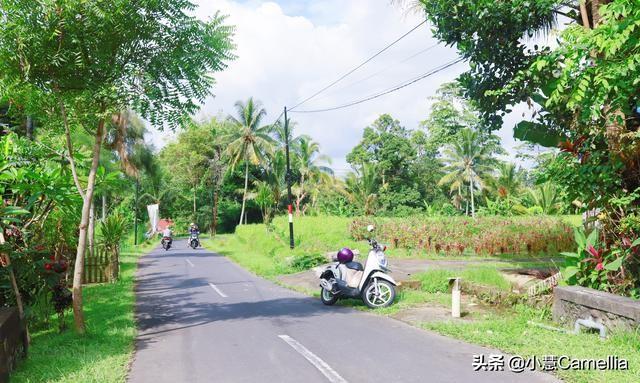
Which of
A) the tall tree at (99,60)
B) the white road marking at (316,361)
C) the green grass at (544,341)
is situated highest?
the tall tree at (99,60)

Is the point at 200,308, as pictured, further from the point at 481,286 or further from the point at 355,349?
the point at 481,286

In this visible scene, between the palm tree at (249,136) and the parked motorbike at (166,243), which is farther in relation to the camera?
the palm tree at (249,136)

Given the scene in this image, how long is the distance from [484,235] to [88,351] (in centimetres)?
Result: 1916

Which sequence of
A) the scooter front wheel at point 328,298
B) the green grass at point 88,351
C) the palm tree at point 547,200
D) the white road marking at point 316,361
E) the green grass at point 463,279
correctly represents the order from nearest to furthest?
the white road marking at point 316,361 < the green grass at point 88,351 < the scooter front wheel at point 328,298 < the green grass at point 463,279 < the palm tree at point 547,200

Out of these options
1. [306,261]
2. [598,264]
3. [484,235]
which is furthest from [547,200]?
[598,264]

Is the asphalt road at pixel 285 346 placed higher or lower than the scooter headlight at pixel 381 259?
lower

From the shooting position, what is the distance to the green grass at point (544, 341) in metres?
5.37

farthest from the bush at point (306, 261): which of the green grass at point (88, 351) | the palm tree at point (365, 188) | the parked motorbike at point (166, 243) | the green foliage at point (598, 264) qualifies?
the palm tree at point (365, 188)

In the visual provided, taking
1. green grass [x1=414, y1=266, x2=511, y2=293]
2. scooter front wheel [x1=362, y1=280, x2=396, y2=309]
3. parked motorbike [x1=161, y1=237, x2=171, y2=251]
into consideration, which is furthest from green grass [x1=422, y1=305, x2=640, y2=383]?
parked motorbike [x1=161, y1=237, x2=171, y2=251]

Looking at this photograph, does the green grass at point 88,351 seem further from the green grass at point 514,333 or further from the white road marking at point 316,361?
the green grass at point 514,333

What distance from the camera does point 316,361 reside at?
621 centimetres

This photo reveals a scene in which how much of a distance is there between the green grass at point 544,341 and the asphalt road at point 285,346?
1.02 ft

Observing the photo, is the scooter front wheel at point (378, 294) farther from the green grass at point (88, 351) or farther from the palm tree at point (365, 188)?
the palm tree at point (365, 188)

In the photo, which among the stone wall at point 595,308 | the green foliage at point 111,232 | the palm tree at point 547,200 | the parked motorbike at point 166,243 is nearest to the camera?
the stone wall at point 595,308
